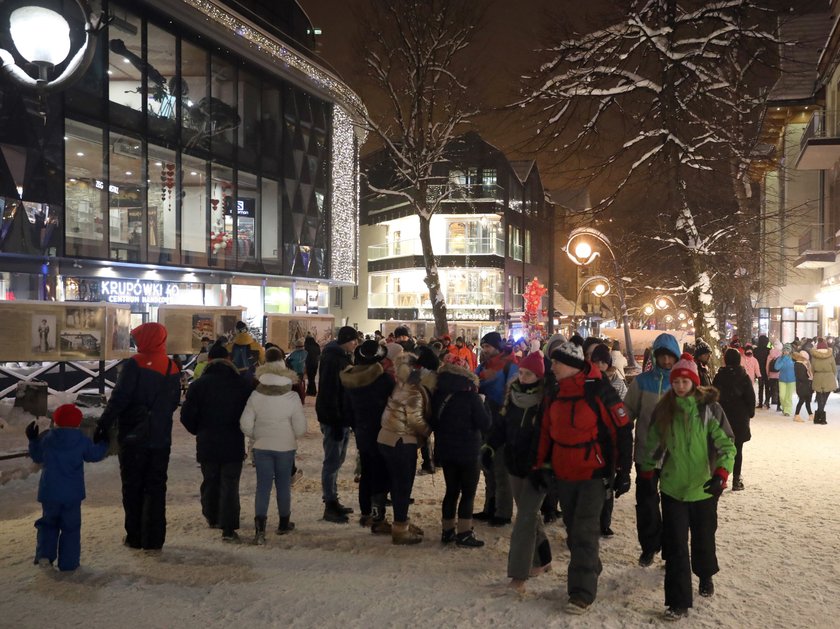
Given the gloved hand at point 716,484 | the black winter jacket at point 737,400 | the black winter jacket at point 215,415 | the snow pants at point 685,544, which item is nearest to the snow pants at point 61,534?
the black winter jacket at point 215,415

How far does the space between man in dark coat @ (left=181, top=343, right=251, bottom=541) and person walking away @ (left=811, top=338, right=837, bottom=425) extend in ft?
45.4

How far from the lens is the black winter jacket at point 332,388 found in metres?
7.39

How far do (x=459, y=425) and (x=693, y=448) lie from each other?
202 cm

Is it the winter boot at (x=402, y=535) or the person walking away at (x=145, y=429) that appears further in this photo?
the winter boot at (x=402, y=535)

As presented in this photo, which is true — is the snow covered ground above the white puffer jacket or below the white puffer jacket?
below

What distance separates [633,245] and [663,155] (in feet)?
60.5

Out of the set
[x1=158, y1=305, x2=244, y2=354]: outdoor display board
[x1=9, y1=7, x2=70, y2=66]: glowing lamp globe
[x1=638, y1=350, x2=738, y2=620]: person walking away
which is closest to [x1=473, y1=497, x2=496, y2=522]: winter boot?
[x1=638, y1=350, x2=738, y2=620]: person walking away

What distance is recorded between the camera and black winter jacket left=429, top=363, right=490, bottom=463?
21.0ft

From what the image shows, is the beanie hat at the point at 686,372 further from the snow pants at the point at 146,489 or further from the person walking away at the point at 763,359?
the person walking away at the point at 763,359

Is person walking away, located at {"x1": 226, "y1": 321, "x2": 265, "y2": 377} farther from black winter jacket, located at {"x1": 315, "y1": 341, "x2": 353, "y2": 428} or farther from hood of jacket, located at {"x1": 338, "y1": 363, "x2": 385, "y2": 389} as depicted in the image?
hood of jacket, located at {"x1": 338, "y1": 363, "x2": 385, "y2": 389}

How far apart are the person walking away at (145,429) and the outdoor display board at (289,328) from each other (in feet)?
55.6

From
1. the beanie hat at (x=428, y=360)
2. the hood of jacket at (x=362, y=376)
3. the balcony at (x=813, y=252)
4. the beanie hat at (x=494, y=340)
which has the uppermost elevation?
the balcony at (x=813, y=252)

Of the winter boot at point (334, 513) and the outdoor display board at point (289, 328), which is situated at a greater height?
the outdoor display board at point (289, 328)

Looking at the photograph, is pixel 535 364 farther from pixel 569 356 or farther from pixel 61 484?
pixel 61 484
